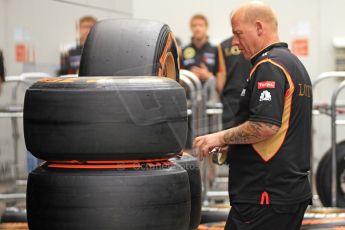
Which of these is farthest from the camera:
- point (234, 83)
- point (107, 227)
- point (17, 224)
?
point (234, 83)

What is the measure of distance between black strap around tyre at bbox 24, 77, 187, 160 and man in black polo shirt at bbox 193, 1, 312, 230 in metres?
0.57

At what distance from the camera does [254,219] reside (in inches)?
211

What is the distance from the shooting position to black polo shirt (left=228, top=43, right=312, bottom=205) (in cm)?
525

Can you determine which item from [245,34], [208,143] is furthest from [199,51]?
[208,143]

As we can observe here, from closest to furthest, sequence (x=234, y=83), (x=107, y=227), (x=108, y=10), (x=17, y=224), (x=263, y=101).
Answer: (x=107, y=227) → (x=263, y=101) → (x=17, y=224) → (x=108, y=10) → (x=234, y=83)

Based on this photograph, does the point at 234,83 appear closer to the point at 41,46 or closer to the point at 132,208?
the point at 41,46

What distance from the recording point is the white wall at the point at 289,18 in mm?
14781

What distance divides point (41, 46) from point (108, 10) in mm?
686

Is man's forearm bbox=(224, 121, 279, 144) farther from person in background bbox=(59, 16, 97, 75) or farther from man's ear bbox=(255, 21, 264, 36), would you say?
person in background bbox=(59, 16, 97, 75)

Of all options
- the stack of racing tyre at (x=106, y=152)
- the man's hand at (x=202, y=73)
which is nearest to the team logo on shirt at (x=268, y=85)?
the stack of racing tyre at (x=106, y=152)

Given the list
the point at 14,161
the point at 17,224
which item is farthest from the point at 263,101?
the point at 14,161

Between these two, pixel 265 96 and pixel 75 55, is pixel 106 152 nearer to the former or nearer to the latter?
pixel 265 96

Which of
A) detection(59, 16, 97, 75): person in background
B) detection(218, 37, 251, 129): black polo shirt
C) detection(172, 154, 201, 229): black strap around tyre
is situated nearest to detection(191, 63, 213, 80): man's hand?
detection(218, 37, 251, 129): black polo shirt

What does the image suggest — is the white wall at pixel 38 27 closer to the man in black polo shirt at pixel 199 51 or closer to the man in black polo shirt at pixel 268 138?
the man in black polo shirt at pixel 268 138
